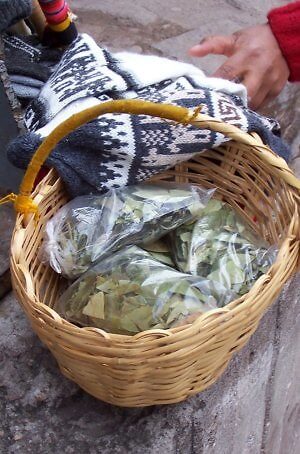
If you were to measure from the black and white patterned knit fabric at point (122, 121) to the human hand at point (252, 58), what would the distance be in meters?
0.09

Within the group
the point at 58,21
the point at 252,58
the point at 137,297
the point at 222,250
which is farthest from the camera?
the point at 58,21

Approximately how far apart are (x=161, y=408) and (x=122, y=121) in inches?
18.8

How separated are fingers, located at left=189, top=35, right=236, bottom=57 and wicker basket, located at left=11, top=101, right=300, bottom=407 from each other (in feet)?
0.74

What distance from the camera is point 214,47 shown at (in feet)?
4.06

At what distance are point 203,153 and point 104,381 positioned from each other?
1.56ft

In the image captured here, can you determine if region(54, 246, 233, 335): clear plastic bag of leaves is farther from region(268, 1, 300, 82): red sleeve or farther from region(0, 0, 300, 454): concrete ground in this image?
region(268, 1, 300, 82): red sleeve

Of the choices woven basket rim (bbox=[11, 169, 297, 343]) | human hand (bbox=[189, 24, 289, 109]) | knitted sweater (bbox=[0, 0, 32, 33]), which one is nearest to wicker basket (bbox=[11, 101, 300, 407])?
woven basket rim (bbox=[11, 169, 297, 343])

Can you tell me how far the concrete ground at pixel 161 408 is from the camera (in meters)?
0.98

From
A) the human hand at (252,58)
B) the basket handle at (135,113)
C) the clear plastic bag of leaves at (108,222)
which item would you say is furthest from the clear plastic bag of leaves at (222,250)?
the human hand at (252,58)

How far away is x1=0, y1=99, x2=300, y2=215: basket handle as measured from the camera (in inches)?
32.6

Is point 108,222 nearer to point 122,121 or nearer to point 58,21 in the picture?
point 122,121

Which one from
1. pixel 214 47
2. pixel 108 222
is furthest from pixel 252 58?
pixel 108 222

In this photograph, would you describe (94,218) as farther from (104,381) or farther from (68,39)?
(68,39)

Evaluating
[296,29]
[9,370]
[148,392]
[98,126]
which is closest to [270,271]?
[148,392]
